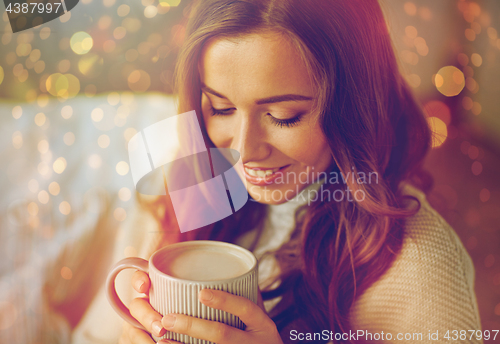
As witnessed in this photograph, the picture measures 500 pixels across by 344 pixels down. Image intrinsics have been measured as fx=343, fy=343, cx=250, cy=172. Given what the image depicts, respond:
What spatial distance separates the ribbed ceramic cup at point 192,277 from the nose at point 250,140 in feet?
0.37

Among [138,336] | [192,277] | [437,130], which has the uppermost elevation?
[437,130]

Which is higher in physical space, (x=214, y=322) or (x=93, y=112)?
(x=93, y=112)

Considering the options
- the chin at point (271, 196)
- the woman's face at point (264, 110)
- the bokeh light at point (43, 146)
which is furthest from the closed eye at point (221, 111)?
the bokeh light at point (43, 146)

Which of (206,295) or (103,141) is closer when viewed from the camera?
(206,295)

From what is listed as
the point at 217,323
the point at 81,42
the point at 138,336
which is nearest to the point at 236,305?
the point at 217,323

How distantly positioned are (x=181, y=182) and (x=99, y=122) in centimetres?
13

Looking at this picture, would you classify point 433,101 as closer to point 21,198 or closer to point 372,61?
point 372,61

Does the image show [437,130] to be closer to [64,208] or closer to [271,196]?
[271,196]

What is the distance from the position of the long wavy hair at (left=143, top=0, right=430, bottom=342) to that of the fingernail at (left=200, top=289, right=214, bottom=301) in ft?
0.57

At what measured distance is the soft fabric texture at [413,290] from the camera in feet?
1.34

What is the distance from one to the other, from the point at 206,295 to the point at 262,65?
237 mm

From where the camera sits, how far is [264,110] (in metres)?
0.39

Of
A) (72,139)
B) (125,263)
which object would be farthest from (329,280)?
(72,139)

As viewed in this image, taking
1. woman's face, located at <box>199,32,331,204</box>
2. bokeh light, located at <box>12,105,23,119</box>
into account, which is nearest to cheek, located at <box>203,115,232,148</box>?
woman's face, located at <box>199,32,331,204</box>
